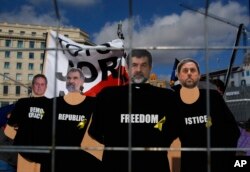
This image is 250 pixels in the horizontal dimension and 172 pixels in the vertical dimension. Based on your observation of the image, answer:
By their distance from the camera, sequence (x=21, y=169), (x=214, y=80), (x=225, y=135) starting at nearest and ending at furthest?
(x=225, y=135) → (x=21, y=169) → (x=214, y=80)

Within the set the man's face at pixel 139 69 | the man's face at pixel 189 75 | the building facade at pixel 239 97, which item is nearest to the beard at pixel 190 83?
the man's face at pixel 189 75

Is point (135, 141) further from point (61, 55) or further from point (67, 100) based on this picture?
point (61, 55)

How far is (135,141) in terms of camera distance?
3.68 m

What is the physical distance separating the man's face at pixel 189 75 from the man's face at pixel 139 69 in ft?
1.54

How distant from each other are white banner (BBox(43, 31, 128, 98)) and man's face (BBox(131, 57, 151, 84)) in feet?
6.99

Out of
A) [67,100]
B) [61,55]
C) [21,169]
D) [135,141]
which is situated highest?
[61,55]

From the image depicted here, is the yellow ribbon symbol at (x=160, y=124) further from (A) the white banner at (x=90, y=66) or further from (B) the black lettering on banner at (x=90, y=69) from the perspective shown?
(B) the black lettering on banner at (x=90, y=69)

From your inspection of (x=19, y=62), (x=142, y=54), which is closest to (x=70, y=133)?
(x=142, y=54)

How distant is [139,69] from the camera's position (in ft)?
12.4

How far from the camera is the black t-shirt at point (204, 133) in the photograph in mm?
3822

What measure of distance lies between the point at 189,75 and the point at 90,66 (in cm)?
229

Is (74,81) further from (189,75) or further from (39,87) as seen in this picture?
(189,75)

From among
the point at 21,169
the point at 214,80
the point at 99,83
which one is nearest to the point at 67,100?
the point at 21,169

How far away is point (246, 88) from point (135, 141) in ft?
16.8
